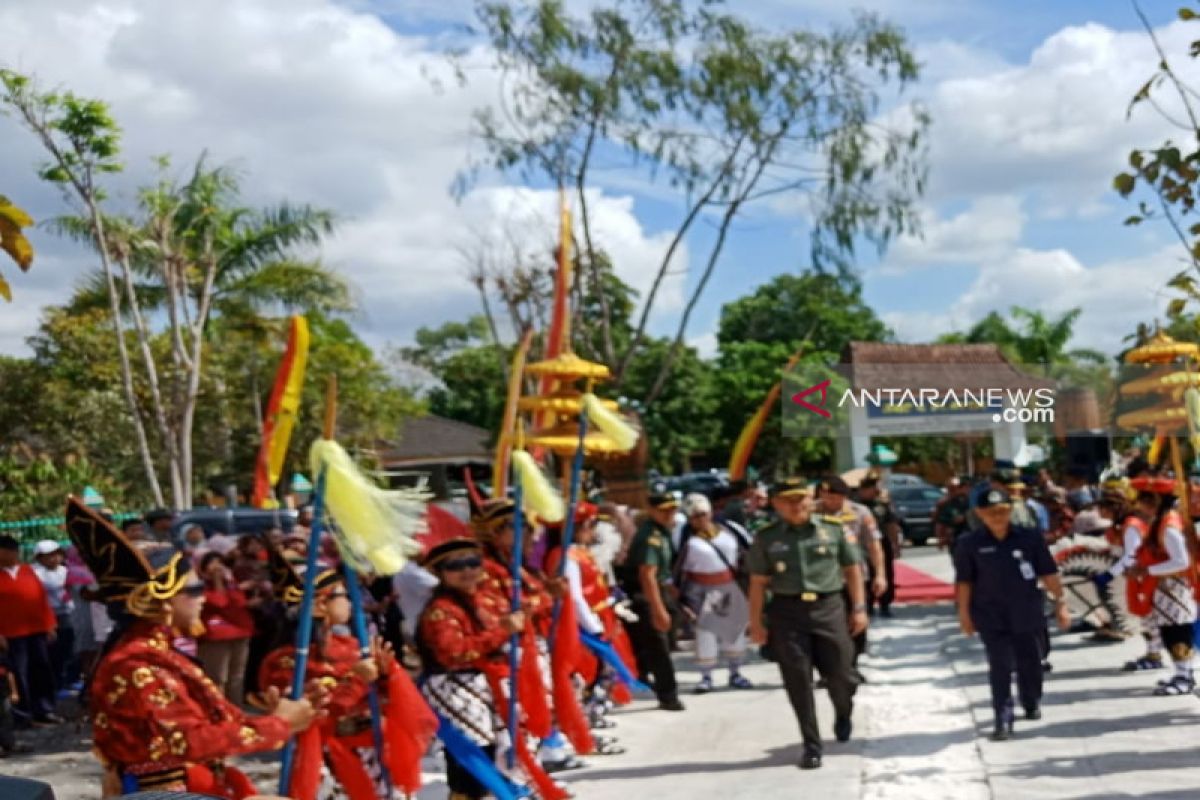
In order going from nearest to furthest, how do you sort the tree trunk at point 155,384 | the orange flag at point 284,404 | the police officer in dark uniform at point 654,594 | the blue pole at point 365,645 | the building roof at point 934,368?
the blue pole at point 365,645 < the police officer in dark uniform at point 654,594 < the orange flag at point 284,404 < the building roof at point 934,368 < the tree trunk at point 155,384

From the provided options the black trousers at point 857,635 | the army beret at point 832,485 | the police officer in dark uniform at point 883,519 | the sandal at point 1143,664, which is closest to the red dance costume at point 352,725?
the black trousers at point 857,635

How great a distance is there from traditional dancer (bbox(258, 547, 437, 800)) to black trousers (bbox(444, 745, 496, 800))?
1.92ft

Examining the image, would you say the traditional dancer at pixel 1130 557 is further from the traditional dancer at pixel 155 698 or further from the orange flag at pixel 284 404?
the orange flag at pixel 284 404

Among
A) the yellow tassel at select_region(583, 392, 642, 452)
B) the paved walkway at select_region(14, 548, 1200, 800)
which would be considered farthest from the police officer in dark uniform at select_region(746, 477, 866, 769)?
the yellow tassel at select_region(583, 392, 642, 452)

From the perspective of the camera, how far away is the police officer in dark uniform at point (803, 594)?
8.62 m

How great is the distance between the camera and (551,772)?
858 centimetres

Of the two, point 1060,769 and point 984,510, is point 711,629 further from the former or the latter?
point 1060,769

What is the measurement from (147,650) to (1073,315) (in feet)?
151

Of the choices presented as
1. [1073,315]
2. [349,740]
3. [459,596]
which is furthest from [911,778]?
[1073,315]

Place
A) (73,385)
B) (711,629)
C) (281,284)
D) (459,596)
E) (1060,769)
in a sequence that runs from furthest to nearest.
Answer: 1. (73,385)
2. (281,284)
3. (711,629)
4. (1060,769)
5. (459,596)

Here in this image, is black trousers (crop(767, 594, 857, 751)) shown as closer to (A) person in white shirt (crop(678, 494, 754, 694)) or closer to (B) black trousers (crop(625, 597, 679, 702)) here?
(B) black trousers (crop(625, 597, 679, 702))

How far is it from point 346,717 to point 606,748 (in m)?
3.53

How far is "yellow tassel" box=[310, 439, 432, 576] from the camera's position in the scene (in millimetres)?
4910

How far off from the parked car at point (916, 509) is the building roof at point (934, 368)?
2.80 meters
